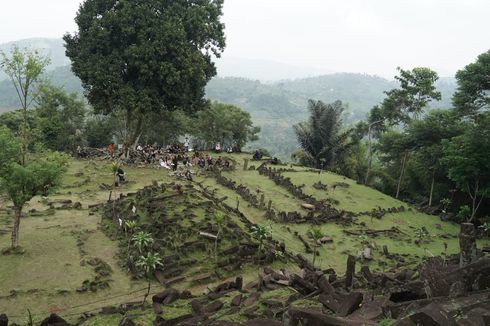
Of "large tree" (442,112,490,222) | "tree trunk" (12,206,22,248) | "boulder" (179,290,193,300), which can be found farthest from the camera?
"large tree" (442,112,490,222)

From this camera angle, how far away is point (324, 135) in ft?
143

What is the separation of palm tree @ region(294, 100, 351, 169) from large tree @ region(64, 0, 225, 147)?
13.3 metres

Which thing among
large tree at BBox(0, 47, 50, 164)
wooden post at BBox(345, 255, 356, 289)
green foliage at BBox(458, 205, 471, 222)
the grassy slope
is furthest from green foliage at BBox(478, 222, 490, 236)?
large tree at BBox(0, 47, 50, 164)

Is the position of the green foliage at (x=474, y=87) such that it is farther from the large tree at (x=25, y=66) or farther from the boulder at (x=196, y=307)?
the large tree at (x=25, y=66)

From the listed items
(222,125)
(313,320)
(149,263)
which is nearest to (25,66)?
(149,263)

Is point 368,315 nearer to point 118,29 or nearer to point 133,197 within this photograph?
point 133,197

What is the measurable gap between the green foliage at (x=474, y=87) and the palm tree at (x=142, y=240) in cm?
2656

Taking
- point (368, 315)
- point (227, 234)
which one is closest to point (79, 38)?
point (227, 234)

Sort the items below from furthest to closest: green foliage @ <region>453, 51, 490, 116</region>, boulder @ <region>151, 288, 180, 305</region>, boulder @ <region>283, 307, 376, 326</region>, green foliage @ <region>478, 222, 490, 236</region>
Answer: green foliage @ <region>453, 51, 490, 116</region> < green foliage @ <region>478, 222, 490, 236</region> < boulder @ <region>151, 288, 180, 305</region> < boulder @ <region>283, 307, 376, 326</region>

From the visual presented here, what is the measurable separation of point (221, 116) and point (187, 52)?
19.3 metres

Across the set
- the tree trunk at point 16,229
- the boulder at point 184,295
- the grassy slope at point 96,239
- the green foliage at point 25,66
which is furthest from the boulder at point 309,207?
the green foliage at point 25,66

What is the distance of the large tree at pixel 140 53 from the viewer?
33.6 meters

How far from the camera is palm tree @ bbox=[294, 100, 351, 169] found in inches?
1700

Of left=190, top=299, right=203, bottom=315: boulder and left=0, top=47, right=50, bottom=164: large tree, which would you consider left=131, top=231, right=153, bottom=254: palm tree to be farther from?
left=0, top=47, right=50, bottom=164: large tree
